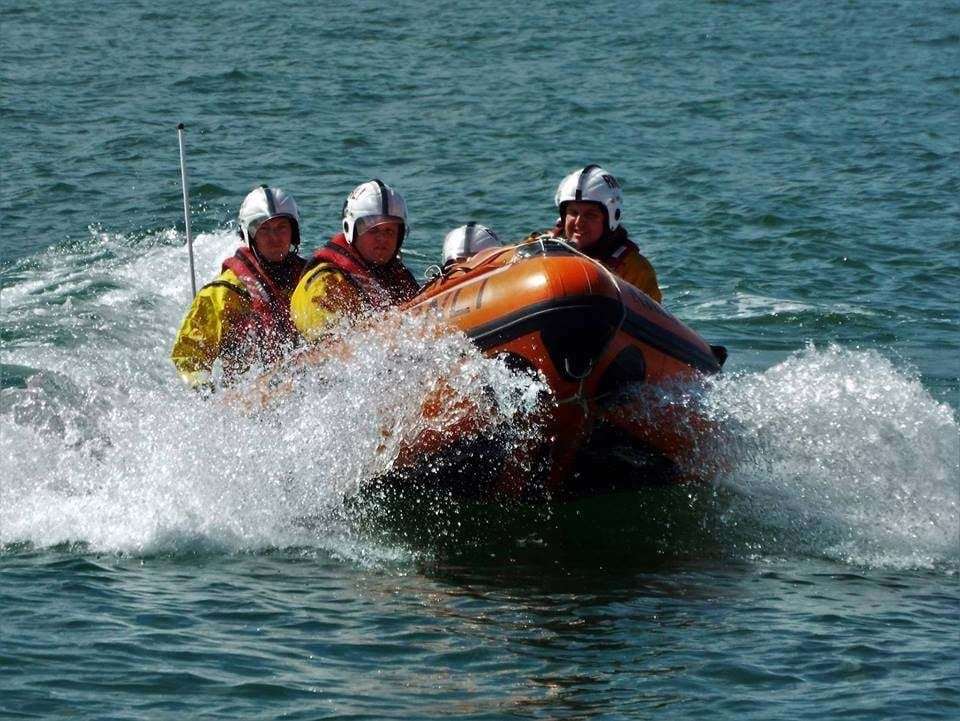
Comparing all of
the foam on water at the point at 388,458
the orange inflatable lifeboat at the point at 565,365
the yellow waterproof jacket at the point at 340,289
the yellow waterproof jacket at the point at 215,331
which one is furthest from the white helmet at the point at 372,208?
the foam on water at the point at 388,458

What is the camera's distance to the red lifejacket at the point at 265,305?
9.18m

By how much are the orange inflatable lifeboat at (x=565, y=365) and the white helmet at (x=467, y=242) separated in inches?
26.4

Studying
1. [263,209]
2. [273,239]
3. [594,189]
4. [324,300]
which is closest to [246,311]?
[273,239]

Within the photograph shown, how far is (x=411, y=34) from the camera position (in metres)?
23.7

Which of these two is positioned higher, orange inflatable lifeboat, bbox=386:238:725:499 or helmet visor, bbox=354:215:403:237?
helmet visor, bbox=354:215:403:237

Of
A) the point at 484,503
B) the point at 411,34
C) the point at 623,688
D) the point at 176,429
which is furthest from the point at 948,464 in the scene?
the point at 411,34

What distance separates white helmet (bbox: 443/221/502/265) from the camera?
9.28 metres

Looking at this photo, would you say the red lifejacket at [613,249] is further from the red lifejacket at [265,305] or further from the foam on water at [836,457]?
the red lifejacket at [265,305]

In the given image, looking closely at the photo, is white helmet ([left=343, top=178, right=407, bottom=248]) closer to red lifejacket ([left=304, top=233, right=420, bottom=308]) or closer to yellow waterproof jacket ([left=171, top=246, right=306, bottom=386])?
red lifejacket ([left=304, top=233, right=420, bottom=308])

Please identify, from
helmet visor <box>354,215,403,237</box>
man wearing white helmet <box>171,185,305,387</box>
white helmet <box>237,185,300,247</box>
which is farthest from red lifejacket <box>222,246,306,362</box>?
helmet visor <box>354,215,403,237</box>

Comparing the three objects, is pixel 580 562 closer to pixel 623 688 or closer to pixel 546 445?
pixel 546 445

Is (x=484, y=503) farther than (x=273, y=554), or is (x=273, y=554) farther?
(x=484, y=503)

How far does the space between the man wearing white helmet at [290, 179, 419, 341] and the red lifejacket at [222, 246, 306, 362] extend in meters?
0.32

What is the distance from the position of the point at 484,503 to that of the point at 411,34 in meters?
16.3
